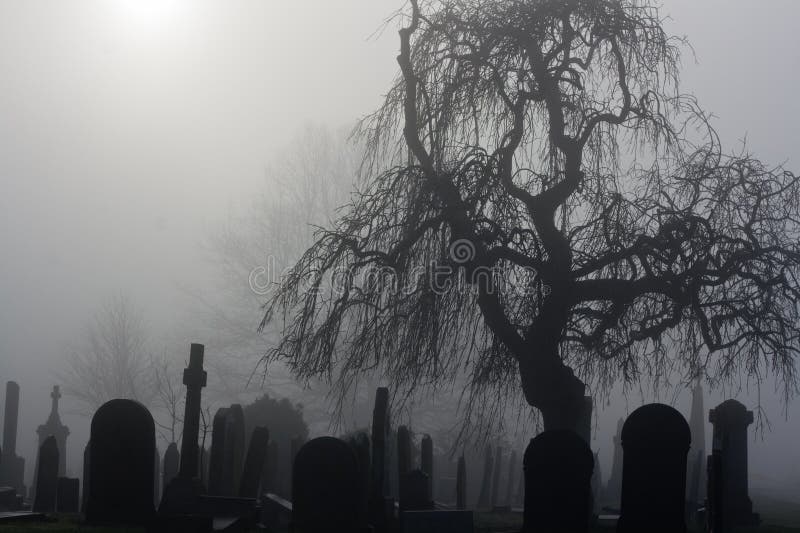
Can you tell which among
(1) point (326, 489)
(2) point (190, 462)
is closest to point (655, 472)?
(1) point (326, 489)

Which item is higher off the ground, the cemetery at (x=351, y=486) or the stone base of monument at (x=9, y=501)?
the cemetery at (x=351, y=486)

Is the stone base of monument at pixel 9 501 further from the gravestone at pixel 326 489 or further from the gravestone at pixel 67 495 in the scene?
the gravestone at pixel 326 489

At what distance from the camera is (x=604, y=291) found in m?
10.4

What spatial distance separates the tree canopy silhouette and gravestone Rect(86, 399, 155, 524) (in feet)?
6.73

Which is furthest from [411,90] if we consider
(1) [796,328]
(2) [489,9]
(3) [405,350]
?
(1) [796,328]

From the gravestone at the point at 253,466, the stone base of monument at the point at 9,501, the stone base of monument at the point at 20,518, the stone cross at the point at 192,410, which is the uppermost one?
the stone cross at the point at 192,410

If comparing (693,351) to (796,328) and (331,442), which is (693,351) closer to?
(796,328)

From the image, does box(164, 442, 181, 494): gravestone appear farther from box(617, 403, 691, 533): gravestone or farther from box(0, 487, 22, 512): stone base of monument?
box(617, 403, 691, 533): gravestone

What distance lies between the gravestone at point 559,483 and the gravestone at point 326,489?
1.66 meters

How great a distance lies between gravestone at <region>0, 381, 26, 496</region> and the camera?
67.3 feet

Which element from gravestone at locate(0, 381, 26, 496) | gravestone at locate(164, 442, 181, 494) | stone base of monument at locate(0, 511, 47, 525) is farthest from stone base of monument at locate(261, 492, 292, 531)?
gravestone at locate(0, 381, 26, 496)

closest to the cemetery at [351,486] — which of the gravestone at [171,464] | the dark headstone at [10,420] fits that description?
the gravestone at [171,464]

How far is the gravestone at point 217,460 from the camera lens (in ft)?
36.6

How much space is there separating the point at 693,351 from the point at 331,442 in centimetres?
529
